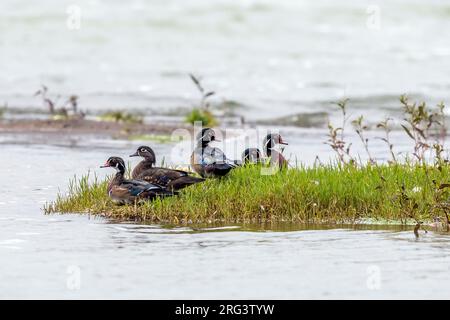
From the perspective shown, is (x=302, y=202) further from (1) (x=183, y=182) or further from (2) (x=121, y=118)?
(2) (x=121, y=118)

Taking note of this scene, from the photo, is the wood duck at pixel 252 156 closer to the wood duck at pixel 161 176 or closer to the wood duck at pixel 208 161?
the wood duck at pixel 208 161

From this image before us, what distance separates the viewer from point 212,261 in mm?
9789

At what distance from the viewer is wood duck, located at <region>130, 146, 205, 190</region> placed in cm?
1244

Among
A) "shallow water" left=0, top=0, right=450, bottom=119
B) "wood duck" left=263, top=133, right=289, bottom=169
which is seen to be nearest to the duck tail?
"wood duck" left=263, top=133, right=289, bottom=169

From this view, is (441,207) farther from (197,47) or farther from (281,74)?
(197,47)

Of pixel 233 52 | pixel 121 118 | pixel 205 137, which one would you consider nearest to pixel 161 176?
pixel 205 137

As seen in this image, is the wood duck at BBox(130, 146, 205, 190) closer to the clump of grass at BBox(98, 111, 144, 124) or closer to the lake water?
the lake water

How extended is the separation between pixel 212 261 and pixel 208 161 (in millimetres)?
3473

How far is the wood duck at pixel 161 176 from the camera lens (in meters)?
12.4

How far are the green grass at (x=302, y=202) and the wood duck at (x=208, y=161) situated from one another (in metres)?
0.36

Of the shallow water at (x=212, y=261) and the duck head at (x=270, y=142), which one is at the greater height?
the duck head at (x=270, y=142)

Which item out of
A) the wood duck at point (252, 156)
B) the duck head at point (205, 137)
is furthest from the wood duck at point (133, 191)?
the wood duck at point (252, 156)

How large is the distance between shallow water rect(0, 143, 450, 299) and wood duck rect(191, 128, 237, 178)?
1.48 meters

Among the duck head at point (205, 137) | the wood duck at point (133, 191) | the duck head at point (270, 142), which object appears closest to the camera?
the wood duck at point (133, 191)
